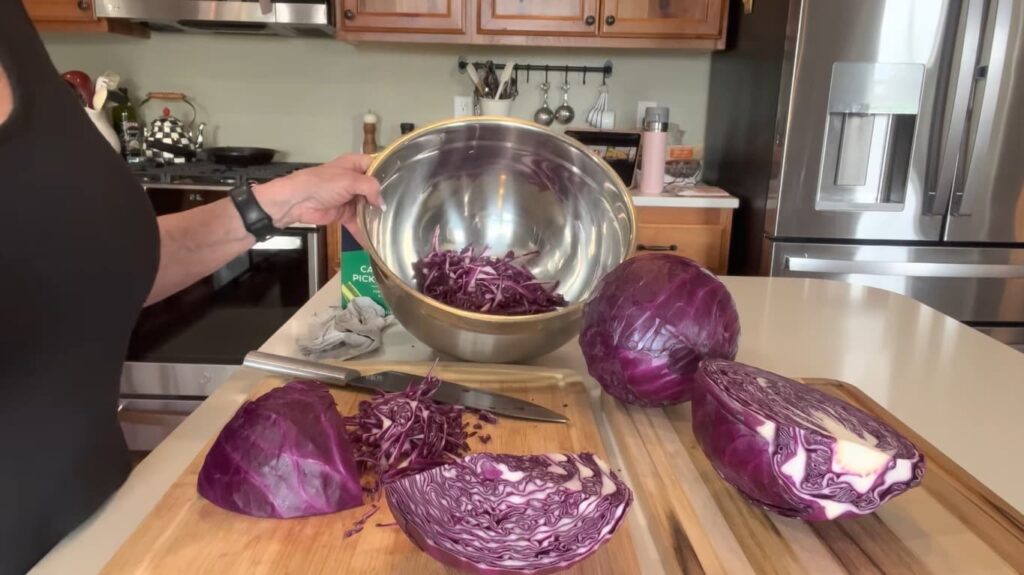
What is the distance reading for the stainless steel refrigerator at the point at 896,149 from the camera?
242 cm

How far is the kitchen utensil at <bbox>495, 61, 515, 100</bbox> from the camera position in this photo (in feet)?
10.2

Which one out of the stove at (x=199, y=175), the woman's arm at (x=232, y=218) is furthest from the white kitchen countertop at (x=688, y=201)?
the woman's arm at (x=232, y=218)

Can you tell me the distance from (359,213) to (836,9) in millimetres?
2042

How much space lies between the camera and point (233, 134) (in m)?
3.39

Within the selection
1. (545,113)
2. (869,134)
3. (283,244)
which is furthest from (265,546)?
(545,113)

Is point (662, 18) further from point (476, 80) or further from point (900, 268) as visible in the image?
point (900, 268)

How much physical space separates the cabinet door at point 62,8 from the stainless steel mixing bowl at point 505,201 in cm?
237

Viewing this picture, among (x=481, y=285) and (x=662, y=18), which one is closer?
A: (x=481, y=285)

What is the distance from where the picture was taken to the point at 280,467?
2.32 feet

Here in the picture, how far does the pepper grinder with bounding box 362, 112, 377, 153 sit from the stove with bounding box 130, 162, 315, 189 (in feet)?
1.33

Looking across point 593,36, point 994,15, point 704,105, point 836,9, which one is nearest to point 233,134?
point 593,36

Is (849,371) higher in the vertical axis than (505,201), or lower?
lower

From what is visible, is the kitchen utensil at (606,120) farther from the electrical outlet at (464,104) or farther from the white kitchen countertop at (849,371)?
the white kitchen countertop at (849,371)

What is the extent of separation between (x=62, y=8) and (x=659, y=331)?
3.00m
